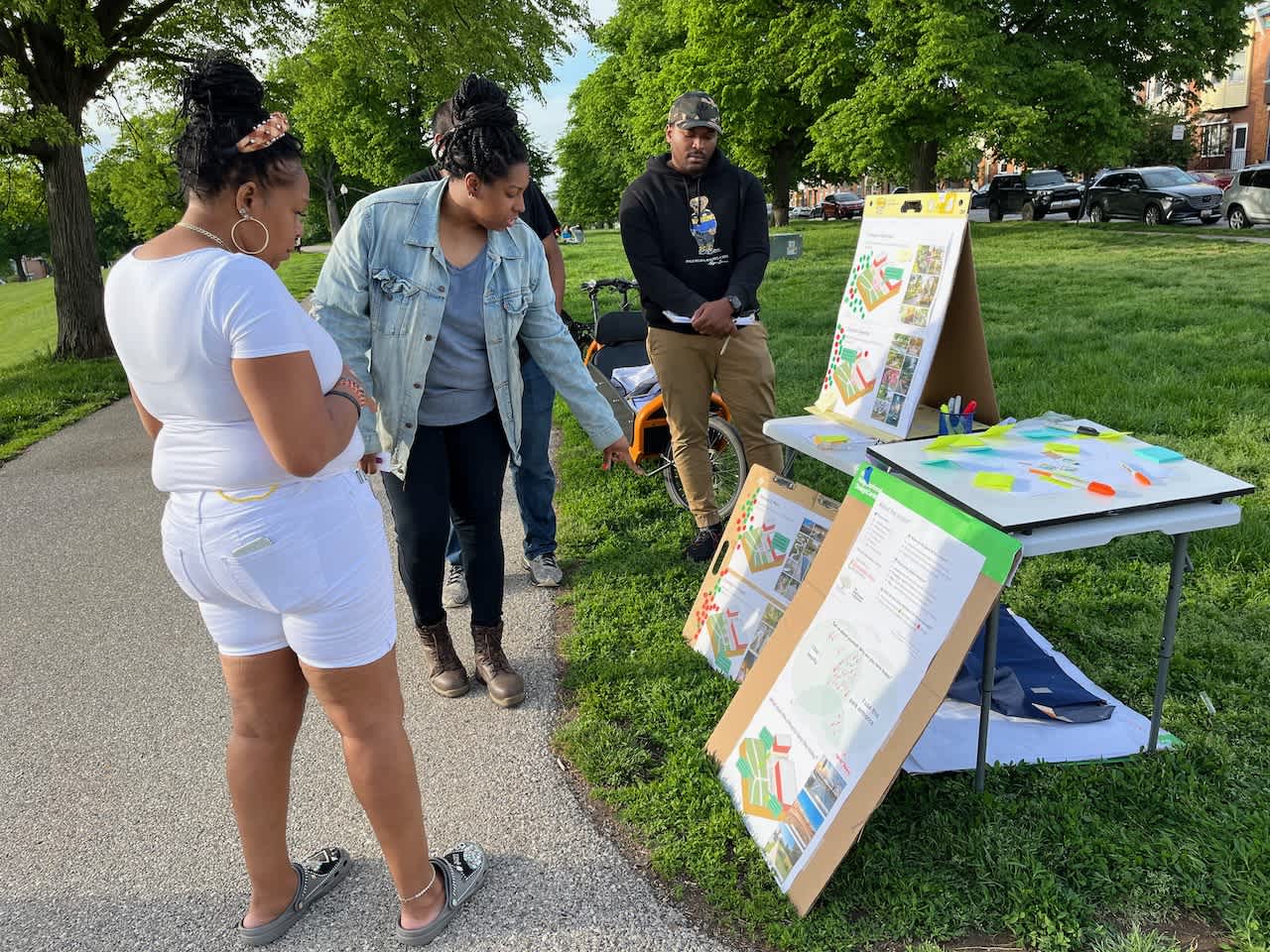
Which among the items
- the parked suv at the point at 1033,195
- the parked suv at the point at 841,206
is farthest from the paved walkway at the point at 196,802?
the parked suv at the point at 841,206

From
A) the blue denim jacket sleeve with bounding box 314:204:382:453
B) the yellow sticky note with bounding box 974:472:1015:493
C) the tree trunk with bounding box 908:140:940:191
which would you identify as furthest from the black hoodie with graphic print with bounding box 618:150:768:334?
the tree trunk with bounding box 908:140:940:191

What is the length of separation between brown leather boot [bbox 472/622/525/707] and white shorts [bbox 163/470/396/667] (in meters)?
1.35

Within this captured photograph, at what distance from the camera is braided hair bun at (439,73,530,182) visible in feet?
8.36

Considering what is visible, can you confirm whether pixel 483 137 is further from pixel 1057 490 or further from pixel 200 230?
pixel 1057 490

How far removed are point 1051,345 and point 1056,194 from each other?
73.2ft

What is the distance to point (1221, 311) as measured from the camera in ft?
30.7

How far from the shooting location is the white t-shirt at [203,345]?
1614mm

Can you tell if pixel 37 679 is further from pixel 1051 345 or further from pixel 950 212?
pixel 1051 345

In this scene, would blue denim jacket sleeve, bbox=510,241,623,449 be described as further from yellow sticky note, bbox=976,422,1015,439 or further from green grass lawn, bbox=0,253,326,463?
green grass lawn, bbox=0,253,326,463

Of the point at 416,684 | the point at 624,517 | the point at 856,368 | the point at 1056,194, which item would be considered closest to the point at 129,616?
the point at 416,684

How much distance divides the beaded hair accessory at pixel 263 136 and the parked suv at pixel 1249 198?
24.2 meters

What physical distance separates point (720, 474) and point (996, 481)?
273 cm

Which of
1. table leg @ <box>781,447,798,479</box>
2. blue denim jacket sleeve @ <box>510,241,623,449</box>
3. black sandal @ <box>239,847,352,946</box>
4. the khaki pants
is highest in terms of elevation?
blue denim jacket sleeve @ <box>510,241,623,449</box>

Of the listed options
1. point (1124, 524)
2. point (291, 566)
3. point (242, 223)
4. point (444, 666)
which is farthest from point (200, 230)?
point (1124, 524)
